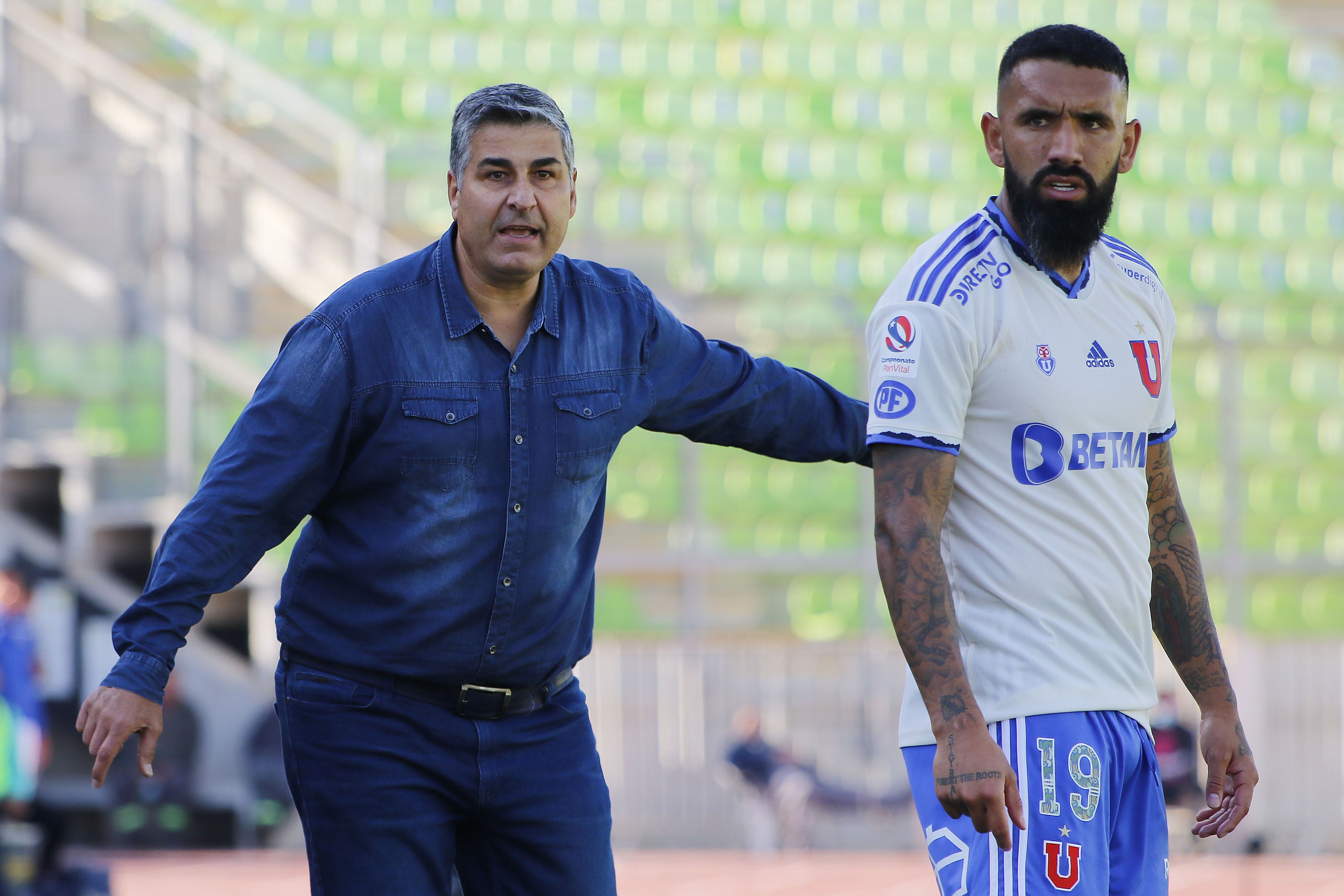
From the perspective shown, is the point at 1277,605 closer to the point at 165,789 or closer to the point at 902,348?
the point at 165,789

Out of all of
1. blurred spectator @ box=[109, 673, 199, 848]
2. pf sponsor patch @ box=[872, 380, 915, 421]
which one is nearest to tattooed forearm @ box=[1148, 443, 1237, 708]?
pf sponsor patch @ box=[872, 380, 915, 421]

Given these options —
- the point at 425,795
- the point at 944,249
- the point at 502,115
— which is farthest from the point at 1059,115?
the point at 425,795

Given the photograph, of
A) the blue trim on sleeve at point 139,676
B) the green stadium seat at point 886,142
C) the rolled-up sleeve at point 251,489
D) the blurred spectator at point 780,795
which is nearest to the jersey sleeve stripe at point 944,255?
the rolled-up sleeve at point 251,489

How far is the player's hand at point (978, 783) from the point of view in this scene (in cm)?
247

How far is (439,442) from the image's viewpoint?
9.30ft

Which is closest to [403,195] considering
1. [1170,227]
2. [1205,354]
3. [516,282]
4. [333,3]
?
[333,3]

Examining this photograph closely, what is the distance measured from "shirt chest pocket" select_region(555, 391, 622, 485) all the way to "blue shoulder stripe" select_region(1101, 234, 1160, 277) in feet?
3.04

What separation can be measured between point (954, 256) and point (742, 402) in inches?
25.1

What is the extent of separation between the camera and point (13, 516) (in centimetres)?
1040

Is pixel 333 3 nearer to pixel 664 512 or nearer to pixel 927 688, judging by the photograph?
pixel 664 512

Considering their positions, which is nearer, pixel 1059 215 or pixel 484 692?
pixel 1059 215

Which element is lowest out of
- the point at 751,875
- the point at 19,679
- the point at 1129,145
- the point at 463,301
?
the point at 751,875

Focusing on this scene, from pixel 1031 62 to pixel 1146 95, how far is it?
13.9 metres

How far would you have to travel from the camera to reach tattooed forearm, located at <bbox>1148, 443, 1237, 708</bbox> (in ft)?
10.1
